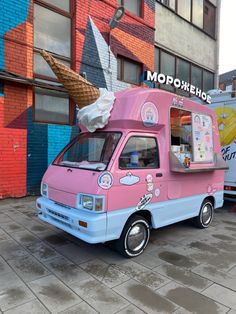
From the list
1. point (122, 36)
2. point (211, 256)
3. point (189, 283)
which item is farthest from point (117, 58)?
point (189, 283)

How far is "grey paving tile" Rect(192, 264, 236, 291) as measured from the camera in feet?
11.6

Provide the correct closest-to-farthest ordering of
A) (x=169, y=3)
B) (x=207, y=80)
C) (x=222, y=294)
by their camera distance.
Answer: (x=222, y=294) < (x=169, y=3) < (x=207, y=80)

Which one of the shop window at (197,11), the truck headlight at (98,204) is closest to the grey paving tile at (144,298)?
the truck headlight at (98,204)

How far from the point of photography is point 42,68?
7711mm

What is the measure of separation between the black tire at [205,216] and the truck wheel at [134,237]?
178cm

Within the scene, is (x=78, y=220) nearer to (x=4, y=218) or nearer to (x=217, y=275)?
(x=217, y=275)

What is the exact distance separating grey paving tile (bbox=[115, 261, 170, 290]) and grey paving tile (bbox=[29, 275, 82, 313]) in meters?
0.85

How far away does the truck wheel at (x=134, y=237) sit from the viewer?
160 inches

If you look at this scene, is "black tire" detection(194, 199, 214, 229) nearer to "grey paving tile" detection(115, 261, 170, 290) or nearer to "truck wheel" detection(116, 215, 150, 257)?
"truck wheel" detection(116, 215, 150, 257)

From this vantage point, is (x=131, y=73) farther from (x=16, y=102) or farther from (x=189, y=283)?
(x=189, y=283)

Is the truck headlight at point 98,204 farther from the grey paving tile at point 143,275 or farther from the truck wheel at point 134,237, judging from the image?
the grey paving tile at point 143,275

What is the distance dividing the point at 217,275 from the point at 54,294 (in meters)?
2.14

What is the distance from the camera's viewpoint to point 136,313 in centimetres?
287

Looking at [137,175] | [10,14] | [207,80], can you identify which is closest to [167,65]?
[207,80]
